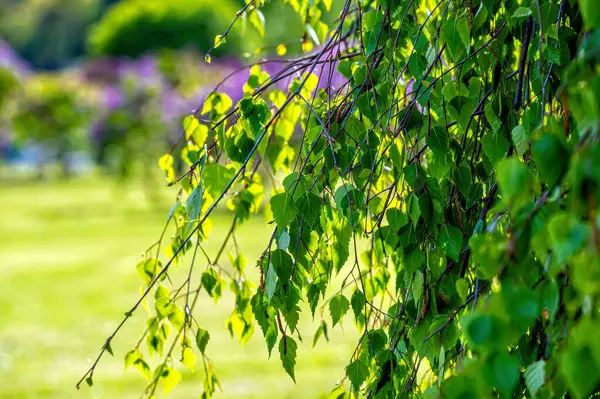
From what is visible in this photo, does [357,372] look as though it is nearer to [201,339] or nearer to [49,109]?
[201,339]

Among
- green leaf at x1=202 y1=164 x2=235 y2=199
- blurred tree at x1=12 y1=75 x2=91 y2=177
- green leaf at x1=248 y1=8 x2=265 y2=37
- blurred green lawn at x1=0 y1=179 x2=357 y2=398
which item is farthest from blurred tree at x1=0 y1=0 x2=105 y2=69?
green leaf at x1=202 y1=164 x2=235 y2=199

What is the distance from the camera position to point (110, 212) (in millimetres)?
17812

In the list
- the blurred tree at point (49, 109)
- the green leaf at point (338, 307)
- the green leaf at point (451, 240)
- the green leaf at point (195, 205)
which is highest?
the blurred tree at point (49, 109)

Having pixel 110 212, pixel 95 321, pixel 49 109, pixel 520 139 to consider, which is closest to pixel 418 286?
pixel 520 139

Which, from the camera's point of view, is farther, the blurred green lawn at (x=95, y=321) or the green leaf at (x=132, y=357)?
the blurred green lawn at (x=95, y=321)

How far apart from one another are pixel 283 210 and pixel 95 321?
21.5 feet

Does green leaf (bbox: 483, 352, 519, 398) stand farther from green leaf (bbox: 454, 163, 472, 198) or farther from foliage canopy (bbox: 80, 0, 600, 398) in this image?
green leaf (bbox: 454, 163, 472, 198)

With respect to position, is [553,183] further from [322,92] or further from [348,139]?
[322,92]

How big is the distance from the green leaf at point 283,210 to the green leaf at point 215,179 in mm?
147

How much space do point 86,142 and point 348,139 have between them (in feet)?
78.7

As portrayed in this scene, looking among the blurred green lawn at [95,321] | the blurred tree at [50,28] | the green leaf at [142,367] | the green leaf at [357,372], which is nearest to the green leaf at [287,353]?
the green leaf at [357,372]

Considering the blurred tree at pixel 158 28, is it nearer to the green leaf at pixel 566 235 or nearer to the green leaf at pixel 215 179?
the green leaf at pixel 215 179

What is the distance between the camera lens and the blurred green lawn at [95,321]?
5.44 metres

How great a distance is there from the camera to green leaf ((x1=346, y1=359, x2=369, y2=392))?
5.23ft
